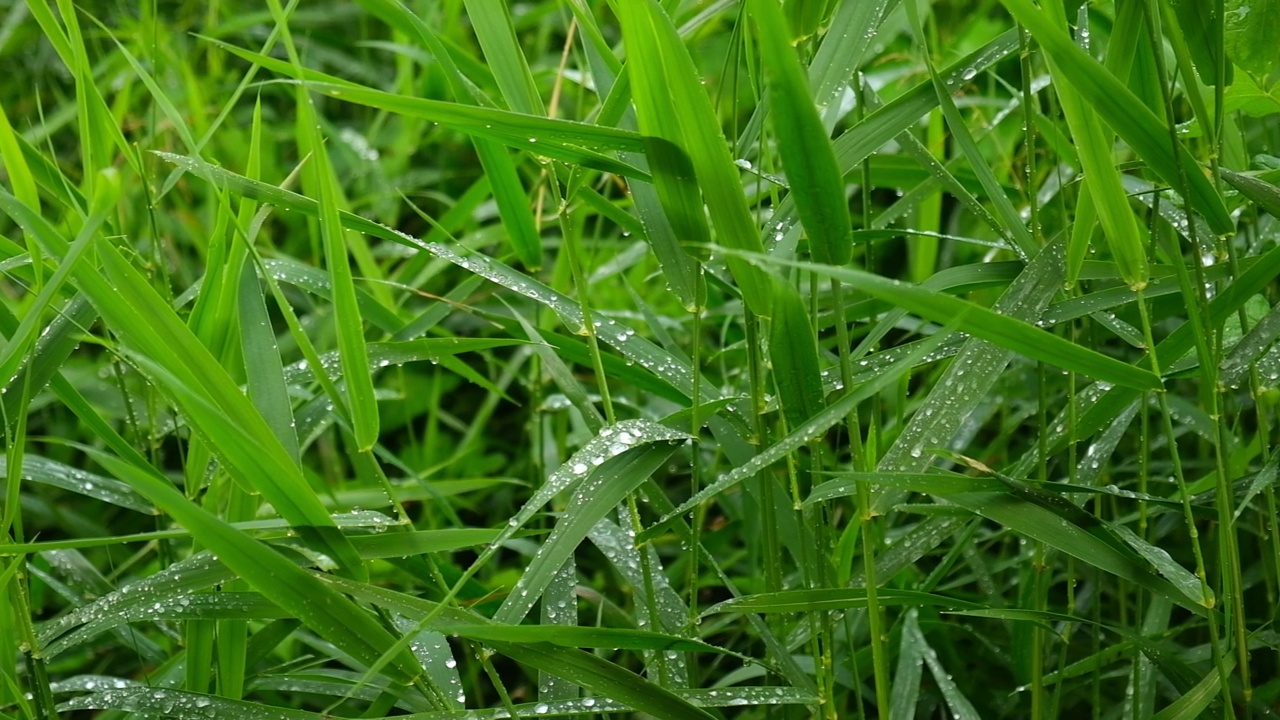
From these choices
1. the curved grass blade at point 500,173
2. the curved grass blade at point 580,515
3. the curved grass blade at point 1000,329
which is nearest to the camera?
the curved grass blade at point 1000,329

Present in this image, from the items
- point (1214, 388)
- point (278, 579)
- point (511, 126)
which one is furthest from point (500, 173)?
point (1214, 388)

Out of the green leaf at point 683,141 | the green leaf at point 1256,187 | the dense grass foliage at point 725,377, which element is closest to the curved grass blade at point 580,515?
the dense grass foliage at point 725,377

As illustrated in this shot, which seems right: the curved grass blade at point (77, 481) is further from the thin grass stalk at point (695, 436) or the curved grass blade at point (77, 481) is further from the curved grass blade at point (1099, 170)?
the curved grass blade at point (1099, 170)

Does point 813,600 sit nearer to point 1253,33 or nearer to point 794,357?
point 794,357

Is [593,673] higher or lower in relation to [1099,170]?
lower

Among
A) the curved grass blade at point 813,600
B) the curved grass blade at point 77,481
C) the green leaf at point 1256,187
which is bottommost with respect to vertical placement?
the curved grass blade at point 813,600

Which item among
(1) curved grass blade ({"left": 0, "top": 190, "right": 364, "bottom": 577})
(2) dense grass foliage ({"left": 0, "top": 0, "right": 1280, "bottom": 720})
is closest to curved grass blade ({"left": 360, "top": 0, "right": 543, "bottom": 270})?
(2) dense grass foliage ({"left": 0, "top": 0, "right": 1280, "bottom": 720})

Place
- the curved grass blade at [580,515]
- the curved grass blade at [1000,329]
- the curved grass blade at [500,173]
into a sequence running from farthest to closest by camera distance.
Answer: the curved grass blade at [500,173] < the curved grass blade at [580,515] < the curved grass blade at [1000,329]

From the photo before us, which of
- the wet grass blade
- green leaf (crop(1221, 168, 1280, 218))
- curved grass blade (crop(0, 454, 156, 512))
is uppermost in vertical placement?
the wet grass blade

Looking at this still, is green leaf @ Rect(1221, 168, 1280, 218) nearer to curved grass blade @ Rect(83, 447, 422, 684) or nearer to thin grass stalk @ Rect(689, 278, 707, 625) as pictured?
thin grass stalk @ Rect(689, 278, 707, 625)

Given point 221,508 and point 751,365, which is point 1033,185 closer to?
point 751,365

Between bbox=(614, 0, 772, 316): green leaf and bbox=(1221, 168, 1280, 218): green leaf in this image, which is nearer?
bbox=(614, 0, 772, 316): green leaf
